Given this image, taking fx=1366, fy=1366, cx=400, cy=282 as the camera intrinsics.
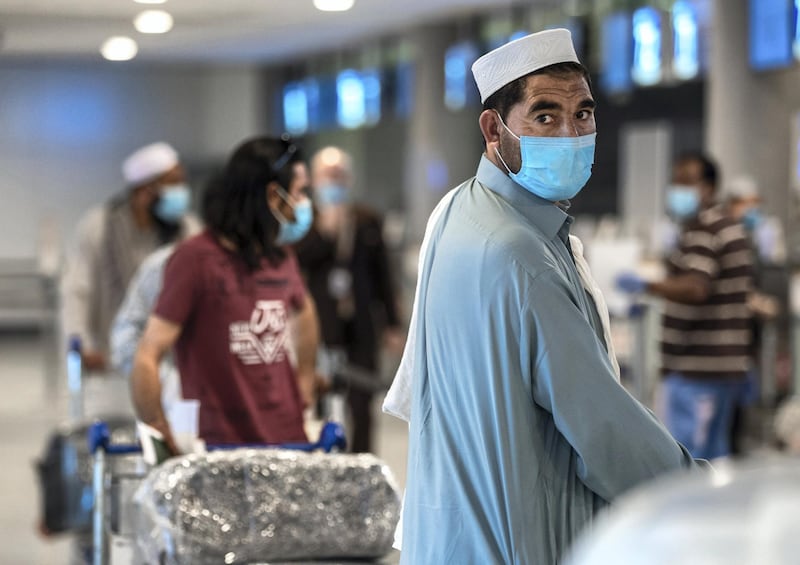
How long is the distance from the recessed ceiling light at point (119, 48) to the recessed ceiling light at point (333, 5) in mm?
2608

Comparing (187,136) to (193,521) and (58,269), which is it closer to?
(58,269)

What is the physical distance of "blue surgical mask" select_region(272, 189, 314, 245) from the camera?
3854 millimetres

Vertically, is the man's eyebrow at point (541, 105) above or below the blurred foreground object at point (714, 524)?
above

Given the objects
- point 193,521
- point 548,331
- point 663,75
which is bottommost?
point 193,521

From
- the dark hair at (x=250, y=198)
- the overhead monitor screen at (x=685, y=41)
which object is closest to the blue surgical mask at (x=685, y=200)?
the dark hair at (x=250, y=198)

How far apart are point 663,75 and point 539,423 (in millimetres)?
10222

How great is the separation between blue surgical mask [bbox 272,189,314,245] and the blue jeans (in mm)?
2929

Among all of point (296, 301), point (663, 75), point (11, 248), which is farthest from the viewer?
point (11, 248)

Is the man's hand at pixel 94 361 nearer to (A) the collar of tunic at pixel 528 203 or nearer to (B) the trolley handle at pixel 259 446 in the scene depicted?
(B) the trolley handle at pixel 259 446

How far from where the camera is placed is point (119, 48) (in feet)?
55.6

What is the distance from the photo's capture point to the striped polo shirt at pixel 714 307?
6336 millimetres

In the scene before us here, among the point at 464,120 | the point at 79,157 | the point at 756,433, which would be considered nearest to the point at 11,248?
the point at 79,157

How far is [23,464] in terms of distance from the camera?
8734mm

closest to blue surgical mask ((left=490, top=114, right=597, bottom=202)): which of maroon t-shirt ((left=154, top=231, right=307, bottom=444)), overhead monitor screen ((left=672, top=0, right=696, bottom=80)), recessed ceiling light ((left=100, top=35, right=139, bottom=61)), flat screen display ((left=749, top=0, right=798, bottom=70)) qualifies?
maroon t-shirt ((left=154, top=231, right=307, bottom=444))
